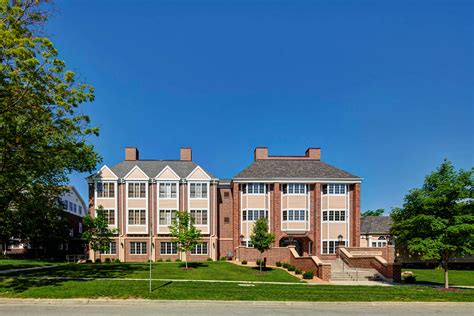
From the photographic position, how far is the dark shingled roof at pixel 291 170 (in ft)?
130

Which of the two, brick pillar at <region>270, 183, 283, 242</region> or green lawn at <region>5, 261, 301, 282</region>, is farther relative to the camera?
brick pillar at <region>270, 183, 283, 242</region>

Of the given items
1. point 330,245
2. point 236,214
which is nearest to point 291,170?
point 236,214

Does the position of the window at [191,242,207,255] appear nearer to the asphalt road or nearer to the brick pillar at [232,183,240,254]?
the brick pillar at [232,183,240,254]

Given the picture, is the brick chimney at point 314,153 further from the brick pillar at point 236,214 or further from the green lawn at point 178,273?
the green lawn at point 178,273

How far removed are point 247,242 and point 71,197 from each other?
115 feet

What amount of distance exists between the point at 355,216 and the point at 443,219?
18968 millimetres

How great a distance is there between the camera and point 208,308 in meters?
13.8

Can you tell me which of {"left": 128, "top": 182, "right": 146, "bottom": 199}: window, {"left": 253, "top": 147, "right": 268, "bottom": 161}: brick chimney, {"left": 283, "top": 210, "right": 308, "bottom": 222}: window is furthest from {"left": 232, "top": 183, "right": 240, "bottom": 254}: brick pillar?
{"left": 128, "top": 182, "right": 146, "bottom": 199}: window

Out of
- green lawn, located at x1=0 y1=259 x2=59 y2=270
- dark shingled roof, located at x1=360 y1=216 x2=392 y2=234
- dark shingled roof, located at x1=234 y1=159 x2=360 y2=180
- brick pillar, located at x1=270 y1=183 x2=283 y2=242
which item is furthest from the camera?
dark shingled roof, located at x1=360 y1=216 x2=392 y2=234

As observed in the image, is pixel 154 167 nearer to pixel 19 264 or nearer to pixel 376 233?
pixel 19 264

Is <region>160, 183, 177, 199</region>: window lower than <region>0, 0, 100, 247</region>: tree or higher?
lower

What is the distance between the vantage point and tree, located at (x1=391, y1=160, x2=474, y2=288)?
19.9 metres

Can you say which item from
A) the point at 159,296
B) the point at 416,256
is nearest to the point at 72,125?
the point at 159,296

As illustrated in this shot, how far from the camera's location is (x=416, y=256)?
39.0 metres
